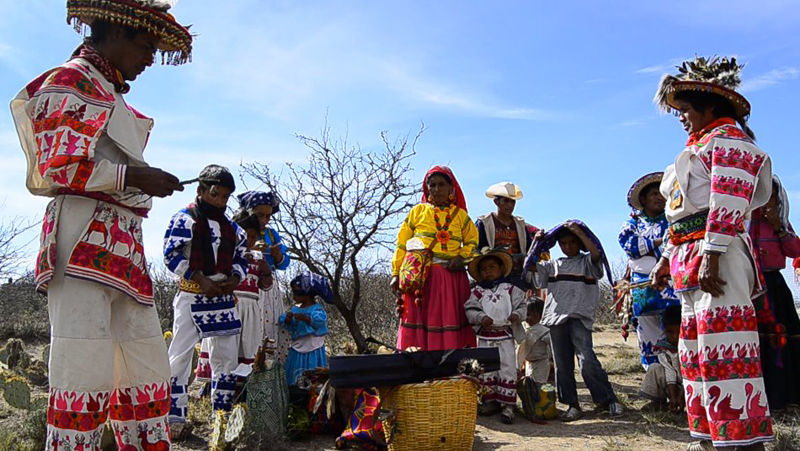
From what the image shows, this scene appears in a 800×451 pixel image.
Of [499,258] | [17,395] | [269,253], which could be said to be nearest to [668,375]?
[499,258]

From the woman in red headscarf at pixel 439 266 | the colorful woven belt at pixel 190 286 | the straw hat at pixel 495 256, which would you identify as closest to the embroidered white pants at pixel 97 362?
the colorful woven belt at pixel 190 286

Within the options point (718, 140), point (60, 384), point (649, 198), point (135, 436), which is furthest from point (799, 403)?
point (60, 384)

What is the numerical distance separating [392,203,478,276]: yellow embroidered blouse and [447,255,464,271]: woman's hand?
0.25 ft

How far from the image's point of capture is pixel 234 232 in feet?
17.6

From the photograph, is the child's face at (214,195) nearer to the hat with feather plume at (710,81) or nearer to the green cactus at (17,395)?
the green cactus at (17,395)

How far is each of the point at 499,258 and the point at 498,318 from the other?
0.65m

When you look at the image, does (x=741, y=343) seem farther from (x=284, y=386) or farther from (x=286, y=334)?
(x=286, y=334)

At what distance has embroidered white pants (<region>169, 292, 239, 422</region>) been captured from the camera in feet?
16.5

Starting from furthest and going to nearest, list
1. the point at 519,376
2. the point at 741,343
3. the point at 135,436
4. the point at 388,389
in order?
1. the point at 519,376
2. the point at 388,389
3. the point at 741,343
4. the point at 135,436

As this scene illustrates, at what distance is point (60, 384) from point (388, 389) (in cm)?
240

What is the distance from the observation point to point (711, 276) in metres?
3.55

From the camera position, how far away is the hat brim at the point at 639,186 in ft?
20.3

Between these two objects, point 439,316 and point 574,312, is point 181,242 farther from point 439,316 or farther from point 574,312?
point 574,312

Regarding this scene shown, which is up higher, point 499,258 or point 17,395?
point 499,258
